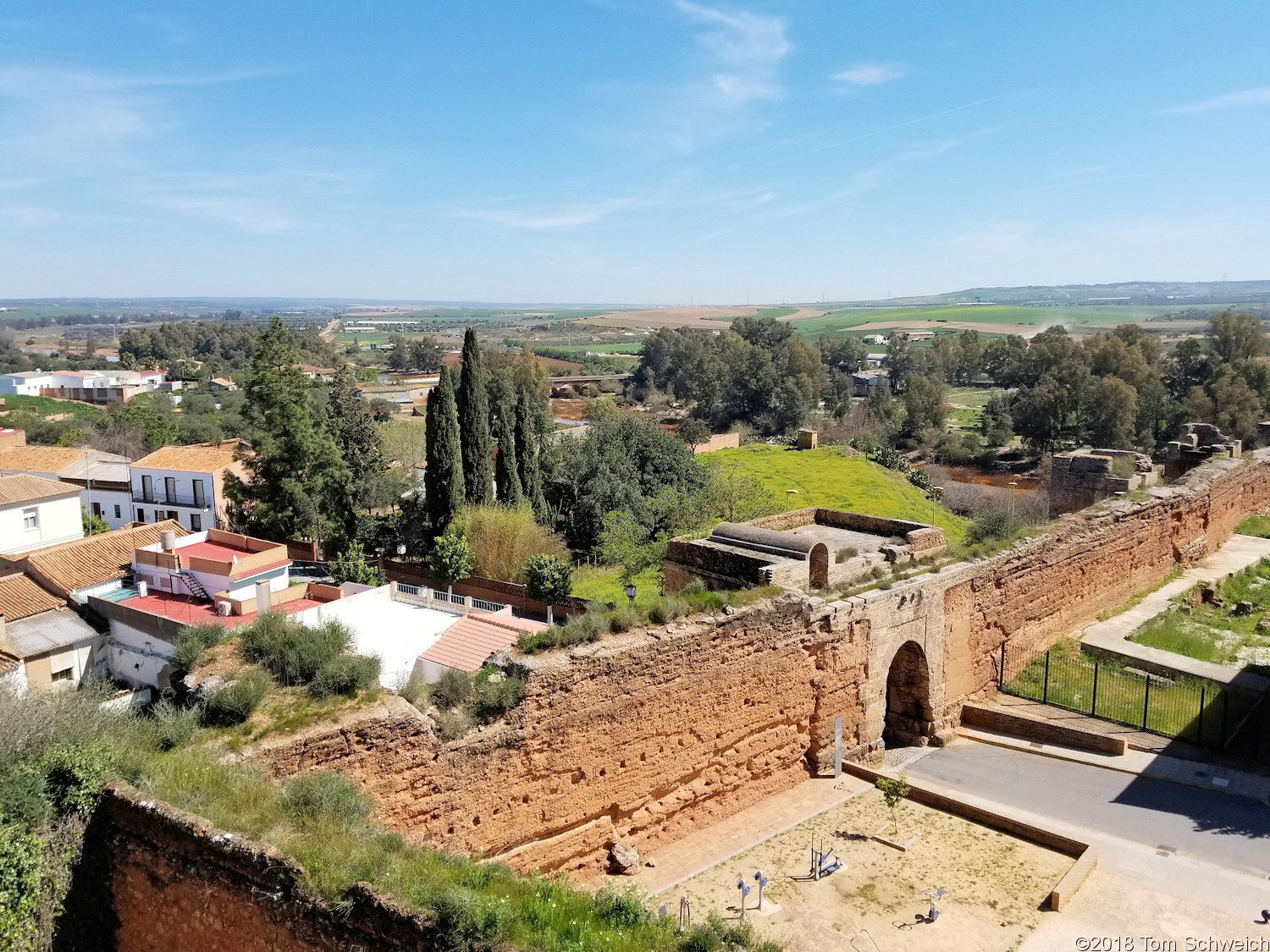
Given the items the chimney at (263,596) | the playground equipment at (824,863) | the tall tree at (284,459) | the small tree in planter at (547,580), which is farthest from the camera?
the tall tree at (284,459)

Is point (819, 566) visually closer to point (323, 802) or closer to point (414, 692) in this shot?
point (414, 692)

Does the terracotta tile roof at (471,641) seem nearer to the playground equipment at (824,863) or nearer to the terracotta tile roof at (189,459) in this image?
the playground equipment at (824,863)

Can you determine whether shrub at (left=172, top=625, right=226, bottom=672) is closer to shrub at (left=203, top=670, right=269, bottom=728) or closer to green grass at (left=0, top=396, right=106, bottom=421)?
shrub at (left=203, top=670, right=269, bottom=728)

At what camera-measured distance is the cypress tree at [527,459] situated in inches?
1348

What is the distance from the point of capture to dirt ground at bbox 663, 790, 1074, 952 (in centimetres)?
904

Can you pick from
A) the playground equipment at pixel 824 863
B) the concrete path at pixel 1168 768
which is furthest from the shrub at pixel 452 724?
the concrete path at pixel 1168 768

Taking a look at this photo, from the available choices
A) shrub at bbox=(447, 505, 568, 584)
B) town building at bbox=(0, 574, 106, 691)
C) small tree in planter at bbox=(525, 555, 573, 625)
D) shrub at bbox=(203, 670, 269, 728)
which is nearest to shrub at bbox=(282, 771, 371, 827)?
shrub at bbox=(203, 670, 269, 728)

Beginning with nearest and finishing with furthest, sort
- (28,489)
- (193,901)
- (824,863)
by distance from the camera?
(193,901) → (824,863) → (28,489)

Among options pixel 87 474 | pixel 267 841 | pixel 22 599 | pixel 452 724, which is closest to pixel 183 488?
pixel 87 474

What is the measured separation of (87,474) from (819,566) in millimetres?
36994

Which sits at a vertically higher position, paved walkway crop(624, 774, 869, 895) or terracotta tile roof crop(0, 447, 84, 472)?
terracotta tile roof crop(0, 447, 84, 472)

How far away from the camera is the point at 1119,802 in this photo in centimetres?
1175

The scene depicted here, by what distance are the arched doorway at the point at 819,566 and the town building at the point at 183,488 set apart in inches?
1140

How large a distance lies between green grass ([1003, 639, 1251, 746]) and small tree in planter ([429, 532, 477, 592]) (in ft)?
58.0
